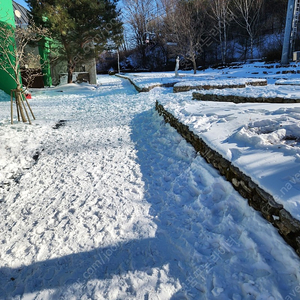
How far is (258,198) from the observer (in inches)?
80.7

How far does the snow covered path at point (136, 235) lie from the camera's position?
1.70m

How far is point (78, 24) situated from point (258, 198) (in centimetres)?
1653

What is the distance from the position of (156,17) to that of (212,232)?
133ft

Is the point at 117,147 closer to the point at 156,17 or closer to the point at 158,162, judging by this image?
the point at 158,162

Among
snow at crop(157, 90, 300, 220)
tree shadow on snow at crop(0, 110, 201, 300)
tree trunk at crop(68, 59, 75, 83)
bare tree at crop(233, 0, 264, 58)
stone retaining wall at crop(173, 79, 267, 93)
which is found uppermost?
bare tree at crop(233, 0, 264, 58)

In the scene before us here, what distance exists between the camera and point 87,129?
246 inches

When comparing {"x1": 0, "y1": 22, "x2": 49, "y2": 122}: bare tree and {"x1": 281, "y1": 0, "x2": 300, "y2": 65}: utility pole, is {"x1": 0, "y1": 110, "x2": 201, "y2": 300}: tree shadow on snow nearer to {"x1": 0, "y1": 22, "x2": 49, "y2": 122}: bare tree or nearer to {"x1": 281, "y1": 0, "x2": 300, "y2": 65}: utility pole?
{"x1": 0, "y1": 22, "x2": 49, "y2": 122}: bare tree

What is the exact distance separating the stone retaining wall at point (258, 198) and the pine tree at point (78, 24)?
1397 cm

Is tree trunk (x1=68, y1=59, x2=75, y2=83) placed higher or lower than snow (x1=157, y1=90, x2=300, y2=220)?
higher

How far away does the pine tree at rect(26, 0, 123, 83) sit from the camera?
1352cm

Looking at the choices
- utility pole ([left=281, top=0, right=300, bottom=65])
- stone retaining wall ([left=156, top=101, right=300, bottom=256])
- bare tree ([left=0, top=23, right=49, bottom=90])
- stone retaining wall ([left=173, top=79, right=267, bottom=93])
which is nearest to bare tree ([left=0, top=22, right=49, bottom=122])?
bare tree ([left=0, top=23, right=49, bottom=90])

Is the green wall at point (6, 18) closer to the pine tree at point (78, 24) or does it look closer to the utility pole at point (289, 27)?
the pine tree at point (78, 24)

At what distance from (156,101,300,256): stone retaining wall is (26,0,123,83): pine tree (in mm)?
13969

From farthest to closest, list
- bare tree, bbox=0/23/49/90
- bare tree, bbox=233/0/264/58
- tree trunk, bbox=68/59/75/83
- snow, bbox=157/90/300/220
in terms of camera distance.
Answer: bare tree, bbox=233/0/264/58, tree trunk, bbox=68/59/75/83, bare tree, bbox=0/23/49/90, snow, bbox=157/90/300/220
